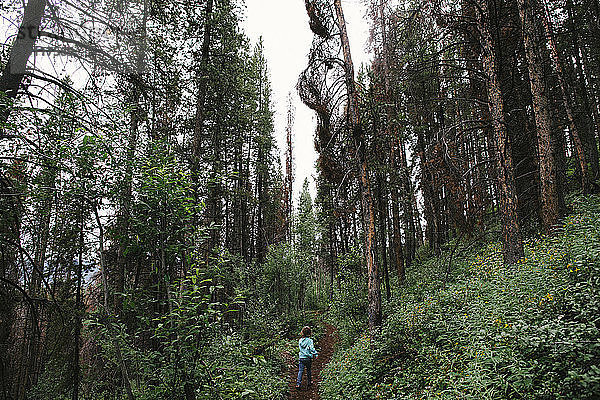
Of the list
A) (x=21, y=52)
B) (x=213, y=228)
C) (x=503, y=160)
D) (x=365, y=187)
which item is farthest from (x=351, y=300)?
(x=21, y=52)

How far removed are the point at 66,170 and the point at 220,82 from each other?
7.44 m

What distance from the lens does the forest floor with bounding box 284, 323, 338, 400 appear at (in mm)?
8359

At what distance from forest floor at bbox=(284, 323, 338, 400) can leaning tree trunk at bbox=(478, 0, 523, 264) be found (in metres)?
6.15

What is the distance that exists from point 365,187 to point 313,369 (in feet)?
24.5

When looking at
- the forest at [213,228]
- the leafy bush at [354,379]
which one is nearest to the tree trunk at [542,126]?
the forest at [213,228]

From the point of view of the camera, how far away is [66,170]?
340cm

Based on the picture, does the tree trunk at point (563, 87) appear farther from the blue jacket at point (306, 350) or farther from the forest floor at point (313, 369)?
the forest floor at point (313, 369)

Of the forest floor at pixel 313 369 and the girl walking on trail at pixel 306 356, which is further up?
the girl walking on trail at pixel 306 356

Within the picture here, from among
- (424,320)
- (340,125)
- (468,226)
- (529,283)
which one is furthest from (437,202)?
(529,283)

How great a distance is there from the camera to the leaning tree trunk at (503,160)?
19.7ft

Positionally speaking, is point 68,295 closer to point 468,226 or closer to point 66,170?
point 66,170

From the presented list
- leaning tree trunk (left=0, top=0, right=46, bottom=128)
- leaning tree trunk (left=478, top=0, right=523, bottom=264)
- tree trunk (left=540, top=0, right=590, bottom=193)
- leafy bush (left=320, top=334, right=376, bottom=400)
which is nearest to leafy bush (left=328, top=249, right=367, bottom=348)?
leafy bush (left=320, top=334, right=376, bottom=400)

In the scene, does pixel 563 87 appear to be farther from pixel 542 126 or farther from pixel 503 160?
pixel 503 160

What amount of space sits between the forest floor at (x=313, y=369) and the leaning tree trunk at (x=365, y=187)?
2.73m
